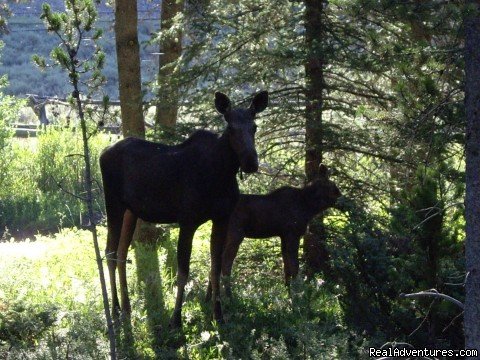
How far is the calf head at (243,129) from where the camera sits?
893cm

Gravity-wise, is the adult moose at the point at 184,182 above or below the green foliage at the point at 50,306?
above

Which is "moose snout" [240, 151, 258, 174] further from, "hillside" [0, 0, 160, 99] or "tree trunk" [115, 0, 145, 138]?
"hillside" [0, 0, 160, 99]

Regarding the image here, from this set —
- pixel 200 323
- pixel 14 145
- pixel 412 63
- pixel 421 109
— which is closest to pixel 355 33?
pixel 412 63

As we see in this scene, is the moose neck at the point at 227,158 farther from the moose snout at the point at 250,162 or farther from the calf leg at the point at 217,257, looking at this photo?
the calf leg at the point at 217,257

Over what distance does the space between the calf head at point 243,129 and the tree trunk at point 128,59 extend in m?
4.32

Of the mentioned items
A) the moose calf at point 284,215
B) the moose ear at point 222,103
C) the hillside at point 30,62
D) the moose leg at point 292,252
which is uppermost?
the hillside at point 30,62

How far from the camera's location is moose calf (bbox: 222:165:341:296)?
10930mm

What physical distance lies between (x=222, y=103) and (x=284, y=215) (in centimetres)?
209

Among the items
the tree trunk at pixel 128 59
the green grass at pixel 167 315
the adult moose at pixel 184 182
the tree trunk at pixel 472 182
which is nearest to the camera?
the tree trunk at pixel 472 182

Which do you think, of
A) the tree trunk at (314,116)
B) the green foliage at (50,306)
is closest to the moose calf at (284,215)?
the tree trunk at (314,116)

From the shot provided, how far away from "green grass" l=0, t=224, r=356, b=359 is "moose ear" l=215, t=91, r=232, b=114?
7.20 ft

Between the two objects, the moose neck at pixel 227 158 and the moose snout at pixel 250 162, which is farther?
the moose neck at pixel 227 158

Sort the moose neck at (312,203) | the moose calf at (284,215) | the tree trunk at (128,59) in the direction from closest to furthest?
the moose calf at (284,215), the moose neck at (312,203), the tree trunk at (128,59)

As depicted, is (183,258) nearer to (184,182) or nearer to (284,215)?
(184,182)
